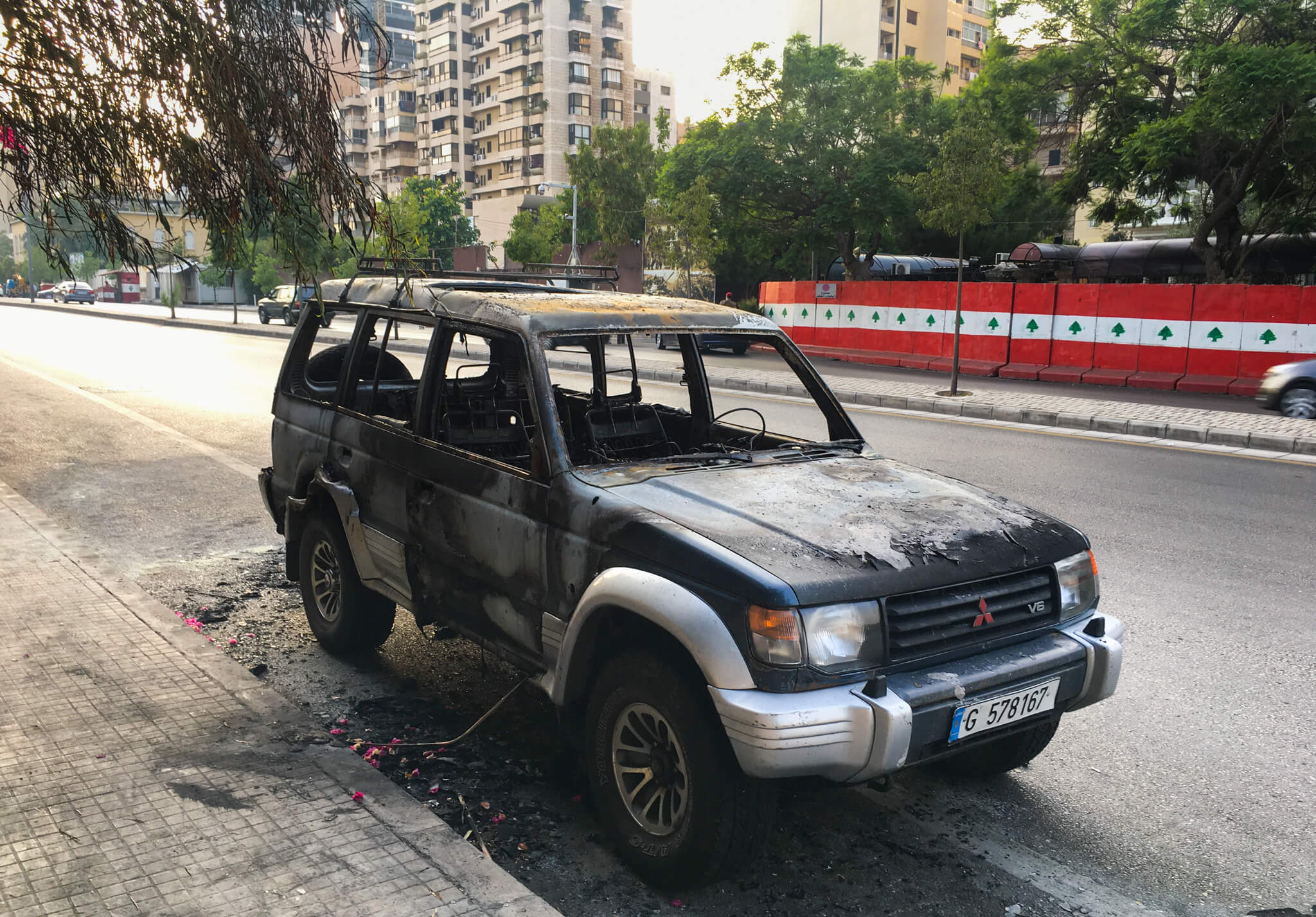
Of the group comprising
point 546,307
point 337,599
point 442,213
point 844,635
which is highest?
point 442,213

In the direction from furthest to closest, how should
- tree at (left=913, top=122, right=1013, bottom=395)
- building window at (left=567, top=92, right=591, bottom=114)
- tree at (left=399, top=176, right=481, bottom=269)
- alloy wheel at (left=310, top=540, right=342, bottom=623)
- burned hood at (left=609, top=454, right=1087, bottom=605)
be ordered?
building window at (left=567, top=92, right=591, bottom=114) < tree at (left=399, top=176, right=481, bottom=269) < tree at (left=913, top=122, right=1013, bottom=395) < alloy wheel at (left=310, top=540, right=342, bottom=623) < burned hood at (left=609, top=454, right=1087, bottom=605)

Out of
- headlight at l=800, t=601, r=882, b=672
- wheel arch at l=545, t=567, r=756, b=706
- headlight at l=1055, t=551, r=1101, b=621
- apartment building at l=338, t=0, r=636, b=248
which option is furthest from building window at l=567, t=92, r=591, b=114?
headlight at l=800, t=601, r=882, b=672

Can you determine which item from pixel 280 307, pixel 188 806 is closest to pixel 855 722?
pixel 188 806

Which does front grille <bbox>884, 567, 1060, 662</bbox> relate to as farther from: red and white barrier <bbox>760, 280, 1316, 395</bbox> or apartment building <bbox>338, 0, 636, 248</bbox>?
apartment building <bbox>338, 0, 636, 248</bbox>

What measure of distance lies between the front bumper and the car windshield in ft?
3.90

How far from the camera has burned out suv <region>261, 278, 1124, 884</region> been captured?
2.77 metres

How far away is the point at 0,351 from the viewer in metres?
24.0

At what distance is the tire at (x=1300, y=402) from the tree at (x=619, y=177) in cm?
4501

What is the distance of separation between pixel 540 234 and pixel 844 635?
63.0 meters

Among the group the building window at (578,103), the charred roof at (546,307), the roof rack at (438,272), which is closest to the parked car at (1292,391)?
the roof rack at (438,272)

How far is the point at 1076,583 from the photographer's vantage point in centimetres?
338

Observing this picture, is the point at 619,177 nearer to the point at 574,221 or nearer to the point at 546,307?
the point at 574,221

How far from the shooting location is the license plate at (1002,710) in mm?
2896

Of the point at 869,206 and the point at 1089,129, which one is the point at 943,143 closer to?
the point at 1089,129
